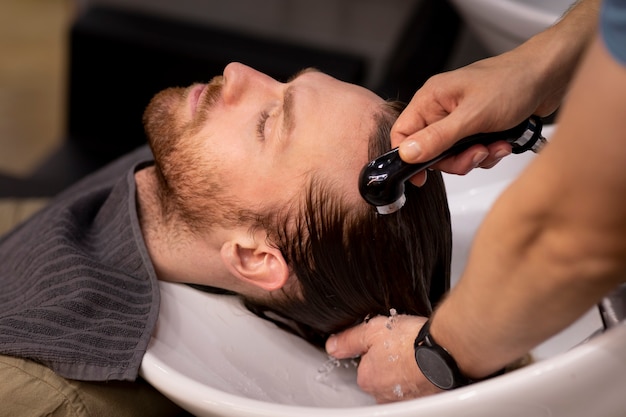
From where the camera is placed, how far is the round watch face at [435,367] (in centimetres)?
98

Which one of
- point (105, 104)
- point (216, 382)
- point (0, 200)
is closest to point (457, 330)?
point (216, 382)

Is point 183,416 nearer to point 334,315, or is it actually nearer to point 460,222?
point 334,315

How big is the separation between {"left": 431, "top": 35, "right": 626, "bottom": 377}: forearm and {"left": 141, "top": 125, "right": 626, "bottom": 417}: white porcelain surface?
5 centimetres

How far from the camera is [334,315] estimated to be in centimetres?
127

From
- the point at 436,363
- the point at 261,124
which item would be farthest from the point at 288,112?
the point at 436,363

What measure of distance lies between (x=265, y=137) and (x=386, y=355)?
0.36 m

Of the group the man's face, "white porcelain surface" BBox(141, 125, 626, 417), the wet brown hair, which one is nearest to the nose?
the man's face

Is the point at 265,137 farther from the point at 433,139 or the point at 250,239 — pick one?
the point at 433,139

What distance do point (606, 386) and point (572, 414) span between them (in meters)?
0.05

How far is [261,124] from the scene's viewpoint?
1233 millimetres

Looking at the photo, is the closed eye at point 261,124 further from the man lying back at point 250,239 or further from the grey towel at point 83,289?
the grey towel at point 83,289

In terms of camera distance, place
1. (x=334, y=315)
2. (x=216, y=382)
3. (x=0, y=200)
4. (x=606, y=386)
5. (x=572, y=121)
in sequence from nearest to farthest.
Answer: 1. (x=572, y=121)
2. (x=606, y=386)
3. (x=216, y=382)
4. (x=334, y=315)
5. (x=0, y=200)

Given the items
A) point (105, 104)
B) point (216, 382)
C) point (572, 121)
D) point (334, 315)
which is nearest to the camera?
point (572, 121)

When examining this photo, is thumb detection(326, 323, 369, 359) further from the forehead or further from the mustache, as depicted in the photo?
the mustache
